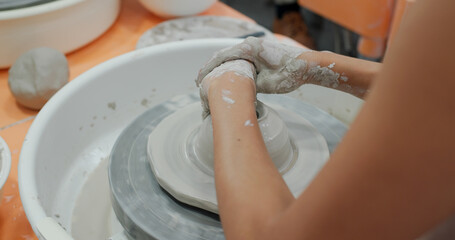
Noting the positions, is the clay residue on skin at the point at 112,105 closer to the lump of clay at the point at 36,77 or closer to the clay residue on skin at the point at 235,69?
the lump of clay at the point at 36,77

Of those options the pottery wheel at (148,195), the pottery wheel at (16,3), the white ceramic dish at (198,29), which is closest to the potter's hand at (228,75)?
the pottery wheel at (148,195)

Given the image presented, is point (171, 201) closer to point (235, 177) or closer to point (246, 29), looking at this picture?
point (235, 177)

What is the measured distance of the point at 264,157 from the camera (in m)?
0.62

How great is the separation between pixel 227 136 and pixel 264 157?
0.07 m

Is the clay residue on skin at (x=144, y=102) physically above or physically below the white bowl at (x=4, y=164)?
below

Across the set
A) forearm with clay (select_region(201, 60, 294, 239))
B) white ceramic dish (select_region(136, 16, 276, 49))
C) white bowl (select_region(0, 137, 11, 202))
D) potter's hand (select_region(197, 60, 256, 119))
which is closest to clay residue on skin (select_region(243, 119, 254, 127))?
forearm with clay (select_region(201, 60, 294, 239))

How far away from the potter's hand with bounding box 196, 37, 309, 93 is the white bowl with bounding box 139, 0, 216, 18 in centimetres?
84

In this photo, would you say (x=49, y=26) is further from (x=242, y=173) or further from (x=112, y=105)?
(x=242, y=173)

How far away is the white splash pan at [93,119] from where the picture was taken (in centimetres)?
94

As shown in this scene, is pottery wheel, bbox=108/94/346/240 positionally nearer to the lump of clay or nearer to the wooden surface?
the wooden surface

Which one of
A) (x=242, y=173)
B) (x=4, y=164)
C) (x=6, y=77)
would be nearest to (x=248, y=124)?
(x=242, y=173)

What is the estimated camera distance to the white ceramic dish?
1573 mm

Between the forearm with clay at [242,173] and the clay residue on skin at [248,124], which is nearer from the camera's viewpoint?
the forearm with clay at [242,173]

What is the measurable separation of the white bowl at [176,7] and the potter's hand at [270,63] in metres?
0.84
